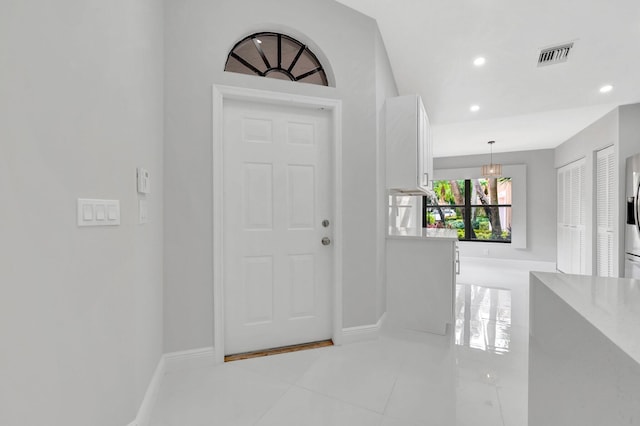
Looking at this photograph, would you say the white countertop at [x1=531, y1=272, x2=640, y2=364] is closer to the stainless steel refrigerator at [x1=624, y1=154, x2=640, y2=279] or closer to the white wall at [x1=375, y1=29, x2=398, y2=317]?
the white wall at [x1=375, y1=29, x2=398, y2=317]

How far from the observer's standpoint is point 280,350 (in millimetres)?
2352

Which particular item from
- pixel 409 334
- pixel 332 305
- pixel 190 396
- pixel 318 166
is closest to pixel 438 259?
pixel 409 334

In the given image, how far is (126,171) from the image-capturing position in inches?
54.8

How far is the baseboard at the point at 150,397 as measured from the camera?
1.49 m

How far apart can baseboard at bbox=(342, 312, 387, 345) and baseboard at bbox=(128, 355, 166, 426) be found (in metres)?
1.34

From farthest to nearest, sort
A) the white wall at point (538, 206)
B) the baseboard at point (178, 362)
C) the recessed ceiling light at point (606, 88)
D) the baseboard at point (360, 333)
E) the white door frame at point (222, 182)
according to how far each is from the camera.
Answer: the white wall at point (538, 206)
the recessed ceiling light at point (606, 88)
the baseboard at point (360, 333)
the white door frame at point (222, 182)
the baseboard at point (178, 362)

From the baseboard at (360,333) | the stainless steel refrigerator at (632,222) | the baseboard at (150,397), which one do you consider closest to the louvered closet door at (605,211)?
the stainless steel refrigerator at (632,222)

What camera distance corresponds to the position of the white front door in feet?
7.45

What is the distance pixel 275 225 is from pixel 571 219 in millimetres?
5862

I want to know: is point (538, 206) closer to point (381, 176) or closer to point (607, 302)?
point (381, 176)

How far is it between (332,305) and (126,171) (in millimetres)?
1800

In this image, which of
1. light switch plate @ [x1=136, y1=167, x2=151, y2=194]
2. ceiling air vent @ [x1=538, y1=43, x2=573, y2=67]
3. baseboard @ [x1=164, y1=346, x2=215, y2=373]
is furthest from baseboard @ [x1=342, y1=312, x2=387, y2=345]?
ceiling air vent @ [x1=538, y1=43, x2=573, y2=67]

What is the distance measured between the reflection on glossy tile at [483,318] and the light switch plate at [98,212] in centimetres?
268

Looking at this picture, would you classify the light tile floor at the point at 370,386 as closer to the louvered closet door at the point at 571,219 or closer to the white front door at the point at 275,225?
the white front door at the point at 275,225
